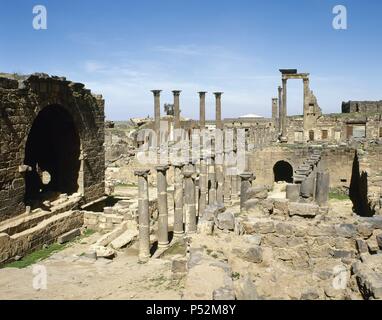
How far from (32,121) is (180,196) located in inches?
224

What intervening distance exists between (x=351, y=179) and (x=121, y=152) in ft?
69.1

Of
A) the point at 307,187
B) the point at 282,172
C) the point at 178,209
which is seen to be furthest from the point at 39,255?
the point at 282,172

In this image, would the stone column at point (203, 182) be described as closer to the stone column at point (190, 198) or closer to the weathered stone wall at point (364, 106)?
the stone column at point (190, 198)

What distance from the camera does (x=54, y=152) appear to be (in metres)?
17.5

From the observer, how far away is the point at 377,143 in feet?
80.1

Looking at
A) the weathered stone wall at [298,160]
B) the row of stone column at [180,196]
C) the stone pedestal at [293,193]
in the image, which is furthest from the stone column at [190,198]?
the weathered stone wall at [298,160]

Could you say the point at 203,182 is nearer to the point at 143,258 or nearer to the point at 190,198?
the point at 190,198

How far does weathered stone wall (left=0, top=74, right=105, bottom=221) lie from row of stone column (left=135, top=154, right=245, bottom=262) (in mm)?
4082

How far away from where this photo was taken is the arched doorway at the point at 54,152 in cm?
1678

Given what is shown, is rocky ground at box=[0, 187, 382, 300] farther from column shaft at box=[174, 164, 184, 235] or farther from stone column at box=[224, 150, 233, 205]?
stone column at box=[224, 150, 233, 205]

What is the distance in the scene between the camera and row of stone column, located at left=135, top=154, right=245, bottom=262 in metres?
12.3

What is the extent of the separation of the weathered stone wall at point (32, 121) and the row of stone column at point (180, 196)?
4082 millimetres

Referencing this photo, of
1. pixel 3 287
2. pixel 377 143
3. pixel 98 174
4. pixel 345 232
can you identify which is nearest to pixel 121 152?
pixel 98 174
